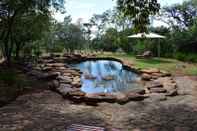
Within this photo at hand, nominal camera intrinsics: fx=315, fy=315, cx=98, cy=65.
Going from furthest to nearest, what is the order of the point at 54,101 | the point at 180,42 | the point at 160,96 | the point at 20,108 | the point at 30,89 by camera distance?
the point at 180,42
the point at 30,89
the point at 160,96
the point at 54,101
the point at 20,108

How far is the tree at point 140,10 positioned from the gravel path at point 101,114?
5.92ft

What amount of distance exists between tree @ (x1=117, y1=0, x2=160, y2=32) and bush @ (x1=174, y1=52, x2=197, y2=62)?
42.3ft

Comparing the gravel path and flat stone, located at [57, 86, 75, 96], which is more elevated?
flat stone, located at [57, 86, 75, 96]

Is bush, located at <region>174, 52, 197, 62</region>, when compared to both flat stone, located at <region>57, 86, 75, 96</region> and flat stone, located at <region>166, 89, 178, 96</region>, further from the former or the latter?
flat stone, located at <region>57, 86, 75, 96</region>

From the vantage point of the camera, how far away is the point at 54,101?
306 inches

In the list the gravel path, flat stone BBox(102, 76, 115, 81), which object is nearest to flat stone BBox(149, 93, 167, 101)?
the gravel path

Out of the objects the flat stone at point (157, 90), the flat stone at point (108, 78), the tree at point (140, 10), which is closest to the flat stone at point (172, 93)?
the flat stone at point (157, 90)

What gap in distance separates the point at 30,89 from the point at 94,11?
26.5 metres

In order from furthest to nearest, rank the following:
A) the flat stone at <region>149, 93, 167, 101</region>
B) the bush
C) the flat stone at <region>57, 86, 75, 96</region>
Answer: the bush, the flat stone at <region>57, 86, 75, 96</region>, the flat stone at <region>149, 93, 167, 101</region>

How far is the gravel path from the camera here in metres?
5.74

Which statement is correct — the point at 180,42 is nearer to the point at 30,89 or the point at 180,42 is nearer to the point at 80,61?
the point at 80,61

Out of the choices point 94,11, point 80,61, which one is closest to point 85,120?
point 80,61

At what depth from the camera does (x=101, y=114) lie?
6.59 metres

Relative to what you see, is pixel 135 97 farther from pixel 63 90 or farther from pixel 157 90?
pixel 63 90
